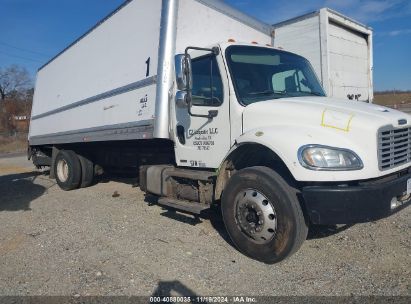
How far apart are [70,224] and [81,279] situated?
231 cm

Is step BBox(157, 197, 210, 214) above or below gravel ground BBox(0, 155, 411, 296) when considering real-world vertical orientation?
Answer: above

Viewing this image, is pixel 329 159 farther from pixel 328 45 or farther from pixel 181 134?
pixel 328 45

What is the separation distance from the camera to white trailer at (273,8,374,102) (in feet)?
24.5

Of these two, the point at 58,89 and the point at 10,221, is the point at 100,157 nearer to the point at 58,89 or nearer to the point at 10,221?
the point at 58,89

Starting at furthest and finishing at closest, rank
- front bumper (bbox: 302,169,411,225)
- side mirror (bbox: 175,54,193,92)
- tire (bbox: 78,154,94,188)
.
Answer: tire (bbox: 78,154,94,188) → side mirror (bbox: 175,54,193,92) → front bumper (bbox: 302,169,411,225)

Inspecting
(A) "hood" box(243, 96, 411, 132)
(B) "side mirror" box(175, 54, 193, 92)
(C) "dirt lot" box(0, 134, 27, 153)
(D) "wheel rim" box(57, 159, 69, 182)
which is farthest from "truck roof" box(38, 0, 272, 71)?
(C) "dirt lot" box(0, 134, 27, 153)

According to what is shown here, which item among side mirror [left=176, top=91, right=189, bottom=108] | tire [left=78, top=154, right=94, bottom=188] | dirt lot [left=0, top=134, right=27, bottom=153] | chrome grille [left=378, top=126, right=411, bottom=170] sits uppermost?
dirt lot [left=0, top=134, right=27, bottom=153]

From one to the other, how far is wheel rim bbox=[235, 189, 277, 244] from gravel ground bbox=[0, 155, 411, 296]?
32 centimetres

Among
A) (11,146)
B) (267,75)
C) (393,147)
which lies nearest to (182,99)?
(267,75)

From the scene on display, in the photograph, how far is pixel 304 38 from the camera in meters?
7.68

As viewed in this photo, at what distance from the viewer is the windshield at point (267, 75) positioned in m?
5.01

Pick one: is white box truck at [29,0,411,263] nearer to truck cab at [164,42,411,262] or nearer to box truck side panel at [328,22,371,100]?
truck cab at [164,42,411,262]

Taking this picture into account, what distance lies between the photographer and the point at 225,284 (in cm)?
385

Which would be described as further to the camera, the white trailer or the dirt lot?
the dirt lot
